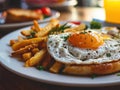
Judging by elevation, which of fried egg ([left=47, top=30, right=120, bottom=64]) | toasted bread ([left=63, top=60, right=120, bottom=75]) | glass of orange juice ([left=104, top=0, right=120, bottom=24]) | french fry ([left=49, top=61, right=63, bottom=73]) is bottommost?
glass of orange juice ([left=104, top=0, right=120, bottom=24])

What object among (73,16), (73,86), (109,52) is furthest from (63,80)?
(73,16)

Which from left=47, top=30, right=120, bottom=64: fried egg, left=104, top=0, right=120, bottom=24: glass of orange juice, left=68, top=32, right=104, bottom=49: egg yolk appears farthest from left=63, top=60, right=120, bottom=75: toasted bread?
left=104, top=0, right=120, bottom=24: glass of orange juice

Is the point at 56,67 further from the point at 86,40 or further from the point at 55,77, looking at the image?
the point at 86,40

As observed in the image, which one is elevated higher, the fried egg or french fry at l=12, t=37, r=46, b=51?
the fried egg

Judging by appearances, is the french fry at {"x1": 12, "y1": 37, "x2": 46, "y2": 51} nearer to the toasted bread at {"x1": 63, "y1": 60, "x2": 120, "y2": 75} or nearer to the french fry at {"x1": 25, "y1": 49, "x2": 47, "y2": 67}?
the french fry at {"x1": 25, "y1": 49, "x2": 47, "y2": 67}

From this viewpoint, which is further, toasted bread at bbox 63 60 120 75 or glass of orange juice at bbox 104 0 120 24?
glass of orange juice at bbox 104 0 120 24

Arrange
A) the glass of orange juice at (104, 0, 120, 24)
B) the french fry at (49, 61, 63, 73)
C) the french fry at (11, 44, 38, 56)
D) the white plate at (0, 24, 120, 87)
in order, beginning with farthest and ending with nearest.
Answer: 1. the glass of orange juice at (104, 0, 120, 24)
2. the french fry at (11, 44, 38, 56)
3. the french fry at (49, 61, 63, 73)
4. the white plate at (0, 24, 120, 87)

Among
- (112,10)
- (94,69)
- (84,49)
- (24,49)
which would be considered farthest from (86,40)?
(112,10)
